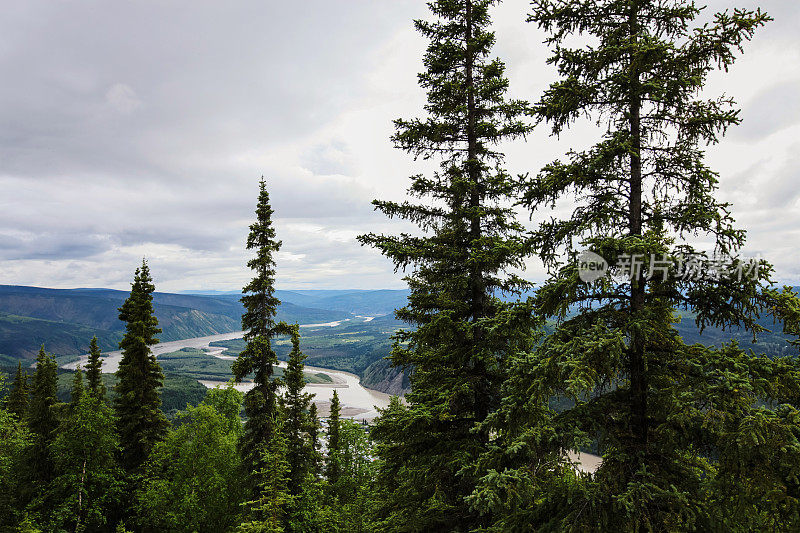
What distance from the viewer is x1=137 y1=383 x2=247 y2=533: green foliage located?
66.3 ft

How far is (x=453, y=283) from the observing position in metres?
11.2

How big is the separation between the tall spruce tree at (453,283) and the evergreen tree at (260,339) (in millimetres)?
10509

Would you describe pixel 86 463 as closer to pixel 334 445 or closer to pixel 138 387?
pixel 138 387

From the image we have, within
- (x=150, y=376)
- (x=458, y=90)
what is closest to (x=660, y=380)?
(x=458, y=90)

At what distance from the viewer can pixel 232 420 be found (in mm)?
30656

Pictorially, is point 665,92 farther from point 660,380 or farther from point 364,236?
point 364,236

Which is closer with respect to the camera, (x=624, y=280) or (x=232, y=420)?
(x=624, y=280)

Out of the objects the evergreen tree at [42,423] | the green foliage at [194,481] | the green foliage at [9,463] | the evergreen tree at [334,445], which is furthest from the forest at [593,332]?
the evergreen tree at [334,445]

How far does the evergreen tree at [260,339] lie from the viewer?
66.3 feet

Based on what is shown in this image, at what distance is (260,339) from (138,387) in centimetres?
1231

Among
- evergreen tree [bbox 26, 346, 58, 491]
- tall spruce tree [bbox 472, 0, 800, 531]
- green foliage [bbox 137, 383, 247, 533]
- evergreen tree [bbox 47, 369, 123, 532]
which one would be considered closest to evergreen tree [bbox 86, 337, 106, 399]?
evergreen tree [bbox 26, 346, 58, 491]

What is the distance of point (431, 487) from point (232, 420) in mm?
25139

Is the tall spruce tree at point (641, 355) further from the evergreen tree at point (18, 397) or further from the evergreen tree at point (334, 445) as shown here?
the evergreen tree at point (18, 397)

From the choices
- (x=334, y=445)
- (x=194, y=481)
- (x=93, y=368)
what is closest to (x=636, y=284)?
(x=194, y=481)
